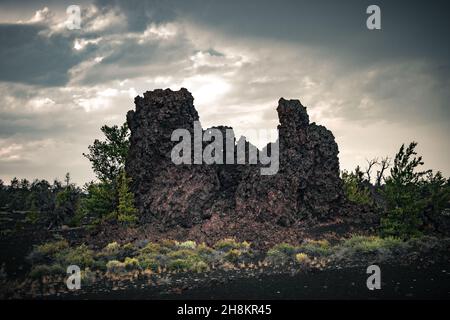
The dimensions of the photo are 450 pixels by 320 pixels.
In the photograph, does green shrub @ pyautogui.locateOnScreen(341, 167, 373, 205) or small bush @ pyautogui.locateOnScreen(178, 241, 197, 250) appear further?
green shrub @ pyautogui.locateOnScreen(341, 167, 373, 205)

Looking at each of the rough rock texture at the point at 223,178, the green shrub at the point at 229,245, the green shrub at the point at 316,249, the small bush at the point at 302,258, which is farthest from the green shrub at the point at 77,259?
the green shrub at the point at 316,249

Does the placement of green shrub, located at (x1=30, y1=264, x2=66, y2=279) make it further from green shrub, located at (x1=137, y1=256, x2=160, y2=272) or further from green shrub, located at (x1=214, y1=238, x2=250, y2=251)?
green shrub, located at (x1=214, y1=238, x2=250, y2=251)

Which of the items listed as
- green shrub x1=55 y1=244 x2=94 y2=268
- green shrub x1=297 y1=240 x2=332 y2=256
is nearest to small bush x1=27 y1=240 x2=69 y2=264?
green shrub x1=55 y1=244 x2=94 y2=268

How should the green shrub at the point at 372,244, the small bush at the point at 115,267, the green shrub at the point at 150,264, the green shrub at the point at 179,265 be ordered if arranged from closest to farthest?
the small bush at the point at 115,267 → the green shrub at the point at 150,264 → the green shrub at the point at 179,265 → the green shrub at the point at 372,244

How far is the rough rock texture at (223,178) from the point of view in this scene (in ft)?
107

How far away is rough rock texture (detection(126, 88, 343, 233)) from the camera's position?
107 ft

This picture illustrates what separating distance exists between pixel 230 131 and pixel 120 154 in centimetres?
1247

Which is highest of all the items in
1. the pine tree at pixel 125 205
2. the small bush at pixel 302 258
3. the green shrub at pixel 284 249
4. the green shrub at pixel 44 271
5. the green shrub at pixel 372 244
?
the pine tree at pixel 125 205

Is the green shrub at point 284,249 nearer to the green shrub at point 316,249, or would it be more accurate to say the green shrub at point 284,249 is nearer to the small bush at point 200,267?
the green shrub at point 316,249

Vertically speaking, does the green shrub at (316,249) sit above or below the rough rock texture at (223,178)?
below

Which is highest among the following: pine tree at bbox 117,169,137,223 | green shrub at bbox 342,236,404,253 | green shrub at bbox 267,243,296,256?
pine tree at bbox 117,169,137,223

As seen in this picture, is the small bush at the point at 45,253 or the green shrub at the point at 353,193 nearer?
the small bush at the point at 45,253

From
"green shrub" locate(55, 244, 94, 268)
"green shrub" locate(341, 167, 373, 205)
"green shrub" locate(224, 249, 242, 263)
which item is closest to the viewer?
"green shrub" locate(55, 244, 94, 268)
